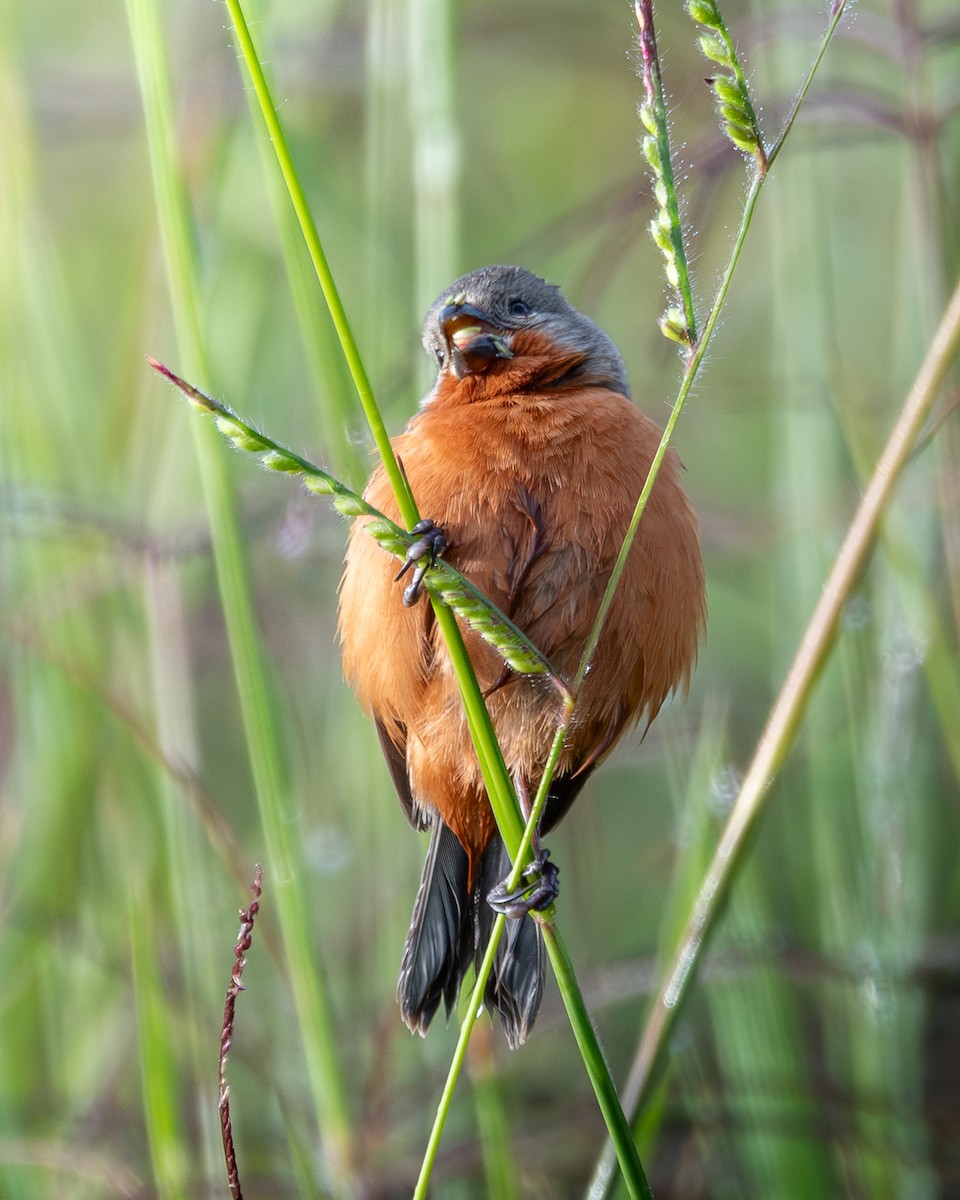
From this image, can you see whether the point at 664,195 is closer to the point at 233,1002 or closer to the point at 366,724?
the point at 233,1002

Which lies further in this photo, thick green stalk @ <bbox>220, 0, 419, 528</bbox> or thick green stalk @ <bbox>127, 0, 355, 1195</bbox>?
thick green stalk @ <bbox>127, 0, 355, 1195</bbox>

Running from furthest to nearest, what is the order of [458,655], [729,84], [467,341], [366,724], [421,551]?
[366,724] → [467,341] → [421,551] → [458,655] → [729,84]

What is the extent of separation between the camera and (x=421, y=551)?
1732 millimetres

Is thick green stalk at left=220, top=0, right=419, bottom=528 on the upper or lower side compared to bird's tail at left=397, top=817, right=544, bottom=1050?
upper

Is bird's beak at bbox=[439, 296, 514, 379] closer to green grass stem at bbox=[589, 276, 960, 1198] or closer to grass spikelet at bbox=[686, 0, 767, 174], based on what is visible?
green grass stem at bbox=[589, 276, 960, 1198]

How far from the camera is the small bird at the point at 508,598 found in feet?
6.43

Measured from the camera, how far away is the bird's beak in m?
2.22

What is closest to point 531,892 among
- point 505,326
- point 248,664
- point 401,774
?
point 248,664

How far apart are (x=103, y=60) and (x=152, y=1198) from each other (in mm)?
3384

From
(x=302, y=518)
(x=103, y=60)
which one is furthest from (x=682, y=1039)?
(x=103, y=60)

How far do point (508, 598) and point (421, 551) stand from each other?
270mm

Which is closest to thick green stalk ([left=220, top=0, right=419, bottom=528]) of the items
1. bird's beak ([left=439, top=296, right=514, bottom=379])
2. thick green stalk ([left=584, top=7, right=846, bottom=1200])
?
thick green stalk ([left=584, top=7, right=846, bottom=1200])

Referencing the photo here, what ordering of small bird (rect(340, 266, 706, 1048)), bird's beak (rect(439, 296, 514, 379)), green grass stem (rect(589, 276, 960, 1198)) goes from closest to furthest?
green grass stem (rect(589, 276, 960, 1198)) < small bird (rect(340, 266, 706, 1048)) < bird's beak (rect(439, 296, 514, 379))

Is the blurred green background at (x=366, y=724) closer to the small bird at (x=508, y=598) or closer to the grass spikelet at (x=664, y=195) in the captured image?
the small bird at (x=508, y=598)
